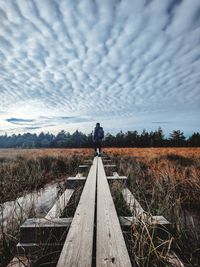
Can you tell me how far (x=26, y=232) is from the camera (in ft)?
7.05

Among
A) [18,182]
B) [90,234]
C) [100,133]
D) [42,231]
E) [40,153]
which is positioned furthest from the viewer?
A: [40,153]

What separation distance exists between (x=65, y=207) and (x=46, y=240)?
40.0 inches

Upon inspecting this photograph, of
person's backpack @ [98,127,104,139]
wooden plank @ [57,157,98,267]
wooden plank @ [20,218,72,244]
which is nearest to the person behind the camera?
wooden plank @ [57,157,98,267]

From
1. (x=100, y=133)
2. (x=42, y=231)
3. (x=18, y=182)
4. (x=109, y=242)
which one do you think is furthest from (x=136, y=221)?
(x=100, y=133)

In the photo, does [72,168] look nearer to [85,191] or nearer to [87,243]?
[85,191]

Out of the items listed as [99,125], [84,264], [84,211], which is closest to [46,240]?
[84,211]

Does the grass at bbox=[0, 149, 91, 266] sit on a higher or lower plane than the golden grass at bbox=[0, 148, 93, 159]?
lower

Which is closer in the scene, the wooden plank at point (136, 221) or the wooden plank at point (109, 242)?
the wooden plank at point (109, 242)

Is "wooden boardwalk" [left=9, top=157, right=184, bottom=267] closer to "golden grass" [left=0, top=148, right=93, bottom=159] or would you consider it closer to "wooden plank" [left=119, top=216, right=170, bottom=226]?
"wooden plank" [left=119, top=216, right=170, bottom=226]

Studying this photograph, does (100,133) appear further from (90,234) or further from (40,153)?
(90,234)

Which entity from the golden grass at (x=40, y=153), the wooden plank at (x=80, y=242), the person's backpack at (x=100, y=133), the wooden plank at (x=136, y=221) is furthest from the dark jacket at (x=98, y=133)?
the wooden plank at (x=136, y=221)

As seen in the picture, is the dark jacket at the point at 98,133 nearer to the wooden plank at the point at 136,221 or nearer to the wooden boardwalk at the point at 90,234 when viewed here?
the wooden boardwalk at the point at 90,234

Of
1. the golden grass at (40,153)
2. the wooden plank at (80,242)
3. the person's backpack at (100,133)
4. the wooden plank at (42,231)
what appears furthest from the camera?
the golden grass at (40,153)

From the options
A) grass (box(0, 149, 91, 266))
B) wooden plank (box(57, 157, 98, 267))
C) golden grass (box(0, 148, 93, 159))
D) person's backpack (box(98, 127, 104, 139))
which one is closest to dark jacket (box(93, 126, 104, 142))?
person's backpack (box(98, 127, 104, 139))
